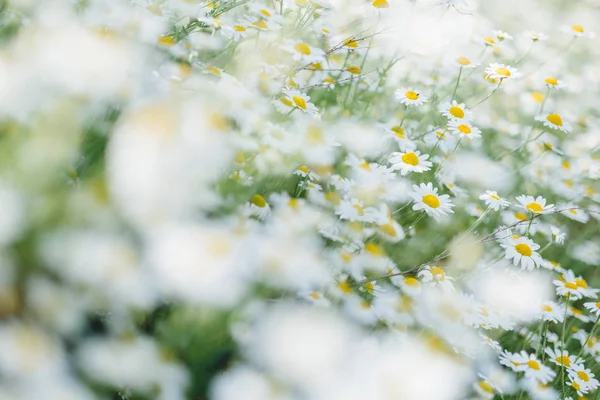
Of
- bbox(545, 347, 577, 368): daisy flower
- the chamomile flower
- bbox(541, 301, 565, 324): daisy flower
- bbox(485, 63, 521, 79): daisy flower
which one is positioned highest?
the chamomile flower

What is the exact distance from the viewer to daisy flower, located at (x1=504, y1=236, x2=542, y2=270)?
50.6 inches

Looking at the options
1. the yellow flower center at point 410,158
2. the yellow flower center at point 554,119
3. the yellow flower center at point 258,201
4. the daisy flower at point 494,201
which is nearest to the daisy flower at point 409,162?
the yellow flower center at point 410,158

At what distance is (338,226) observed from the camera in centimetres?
119

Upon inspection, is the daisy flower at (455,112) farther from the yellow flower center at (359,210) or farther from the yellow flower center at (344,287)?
the yellow flower center at (344,287)

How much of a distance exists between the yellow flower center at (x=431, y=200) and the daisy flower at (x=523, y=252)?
167mm

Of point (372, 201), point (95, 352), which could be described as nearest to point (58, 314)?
point (95, 352)

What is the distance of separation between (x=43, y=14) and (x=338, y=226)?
65cm

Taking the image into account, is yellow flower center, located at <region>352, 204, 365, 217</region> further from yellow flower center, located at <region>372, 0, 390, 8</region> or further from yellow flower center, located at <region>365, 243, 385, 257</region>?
yellow flower center, located at <region>372, 0, 390, 8</region>

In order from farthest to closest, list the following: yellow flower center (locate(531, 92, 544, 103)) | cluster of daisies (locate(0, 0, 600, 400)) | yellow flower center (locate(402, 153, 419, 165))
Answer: yellow flower center (locate(531, 92, 544, 103)) → yellow flower center (locate(402, 153, 419, 165)) → cluster of daisies (locate(0, 0, 600, 400))

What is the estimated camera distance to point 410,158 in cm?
140

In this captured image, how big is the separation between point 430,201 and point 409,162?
11 cm

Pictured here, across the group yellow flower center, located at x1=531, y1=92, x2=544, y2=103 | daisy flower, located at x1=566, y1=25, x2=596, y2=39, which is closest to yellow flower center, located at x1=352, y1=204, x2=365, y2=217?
daisy flower, located at x1=566, y1=25, x2=596, y2=39

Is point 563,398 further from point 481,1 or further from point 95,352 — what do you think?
point 481,1

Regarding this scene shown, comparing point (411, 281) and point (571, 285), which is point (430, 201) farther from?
point (571, 285)
